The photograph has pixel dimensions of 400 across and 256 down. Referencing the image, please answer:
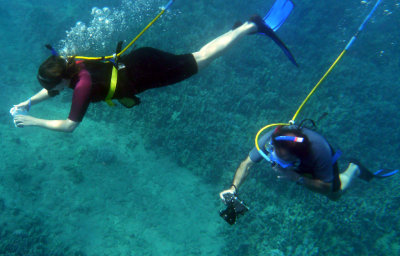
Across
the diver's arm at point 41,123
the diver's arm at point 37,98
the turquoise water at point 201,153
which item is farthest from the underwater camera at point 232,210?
the turquoise water at point 201,153

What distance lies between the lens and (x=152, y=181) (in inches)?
311

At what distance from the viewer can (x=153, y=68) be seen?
133 inches

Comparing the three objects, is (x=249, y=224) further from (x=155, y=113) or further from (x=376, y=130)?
(x=376, y=130)

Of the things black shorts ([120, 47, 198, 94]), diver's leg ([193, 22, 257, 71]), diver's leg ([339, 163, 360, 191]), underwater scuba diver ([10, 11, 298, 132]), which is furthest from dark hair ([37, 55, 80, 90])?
diver's leg ([339, 163, 360, 191])

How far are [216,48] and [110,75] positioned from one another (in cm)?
185

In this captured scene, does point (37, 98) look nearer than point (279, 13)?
Yes

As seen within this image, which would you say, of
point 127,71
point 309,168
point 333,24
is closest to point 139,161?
point 127,71

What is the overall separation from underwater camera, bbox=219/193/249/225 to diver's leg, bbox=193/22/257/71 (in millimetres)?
2246

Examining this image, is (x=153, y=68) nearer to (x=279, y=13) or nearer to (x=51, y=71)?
(x=51, y=71)

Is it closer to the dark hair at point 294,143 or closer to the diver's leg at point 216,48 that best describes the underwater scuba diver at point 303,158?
the dark hair at point 294,143

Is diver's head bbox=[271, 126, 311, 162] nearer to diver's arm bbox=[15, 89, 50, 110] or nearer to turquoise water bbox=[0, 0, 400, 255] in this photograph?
diver's arm bbox=[15, 89, 50, 110]

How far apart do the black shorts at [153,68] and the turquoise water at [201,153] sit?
4.61m

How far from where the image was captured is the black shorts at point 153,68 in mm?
3297

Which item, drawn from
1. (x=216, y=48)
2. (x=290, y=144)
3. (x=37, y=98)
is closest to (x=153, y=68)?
(x=216, y=48)
